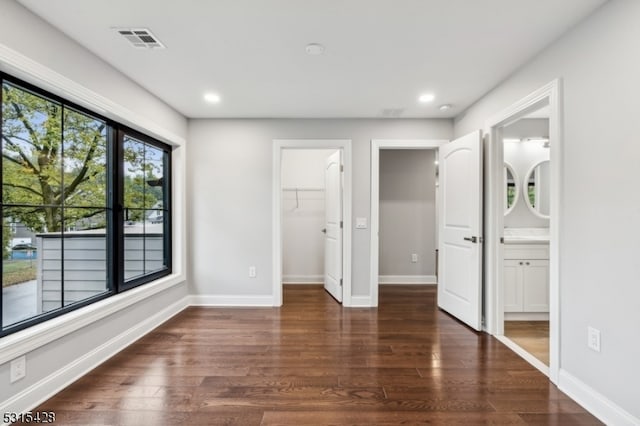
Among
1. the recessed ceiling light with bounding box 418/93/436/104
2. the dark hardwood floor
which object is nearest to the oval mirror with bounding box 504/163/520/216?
the recessed ceiling light with bounding box 418/93/436/104

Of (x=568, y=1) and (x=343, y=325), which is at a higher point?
Answer: (x=568, y=1)

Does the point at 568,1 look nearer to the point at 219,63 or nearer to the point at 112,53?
the point at 219,63

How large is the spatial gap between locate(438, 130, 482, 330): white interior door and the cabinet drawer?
470 mm

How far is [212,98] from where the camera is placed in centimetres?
319

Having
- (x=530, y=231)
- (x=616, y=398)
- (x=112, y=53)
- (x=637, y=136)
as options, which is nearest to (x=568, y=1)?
(x=637, y=136)

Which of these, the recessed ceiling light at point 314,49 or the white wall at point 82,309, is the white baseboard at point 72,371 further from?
the recessed ceiling light at point 314,49

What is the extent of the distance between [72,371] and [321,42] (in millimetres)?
2865

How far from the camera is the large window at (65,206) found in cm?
186

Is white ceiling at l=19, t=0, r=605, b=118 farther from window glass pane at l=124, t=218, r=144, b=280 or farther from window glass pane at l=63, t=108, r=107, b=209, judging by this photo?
window glass pane at l=124, t=218, r=144, b=280

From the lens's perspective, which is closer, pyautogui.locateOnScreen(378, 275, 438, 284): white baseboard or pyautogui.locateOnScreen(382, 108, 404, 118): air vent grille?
pyautogui.locateOnScreen(382, 108, 404, 118): air vent grille

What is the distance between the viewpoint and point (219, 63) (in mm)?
2447

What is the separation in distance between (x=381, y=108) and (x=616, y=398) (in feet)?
9.78

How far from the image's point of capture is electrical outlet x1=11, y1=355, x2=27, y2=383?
5.68 ft

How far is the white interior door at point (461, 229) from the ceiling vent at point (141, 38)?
9.49 feet
